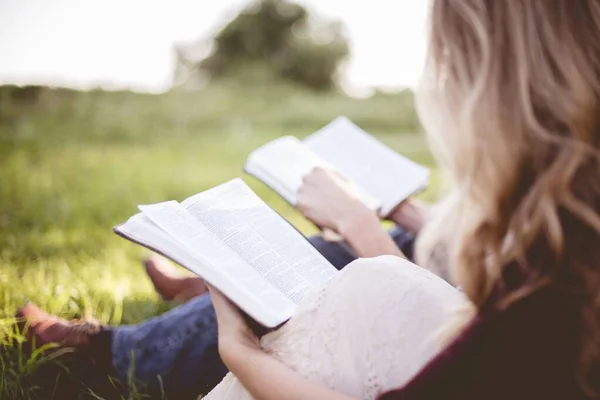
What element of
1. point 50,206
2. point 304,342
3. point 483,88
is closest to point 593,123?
point 483,88

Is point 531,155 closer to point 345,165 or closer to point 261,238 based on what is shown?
point 261,238

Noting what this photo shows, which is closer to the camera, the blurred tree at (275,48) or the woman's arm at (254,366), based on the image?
the woman's arm at (254,366)

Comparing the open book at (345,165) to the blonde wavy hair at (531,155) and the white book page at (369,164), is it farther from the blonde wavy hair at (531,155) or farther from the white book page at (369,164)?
the blonde wavy hair at (531,155)

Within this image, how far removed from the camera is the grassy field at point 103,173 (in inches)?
72.9

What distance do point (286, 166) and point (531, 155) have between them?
3.00ft

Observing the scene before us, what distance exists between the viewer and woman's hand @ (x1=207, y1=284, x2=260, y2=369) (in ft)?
3.21

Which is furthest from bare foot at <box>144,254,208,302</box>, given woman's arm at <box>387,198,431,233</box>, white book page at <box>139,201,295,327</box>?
white book page at <box>139,201,295,327</box>

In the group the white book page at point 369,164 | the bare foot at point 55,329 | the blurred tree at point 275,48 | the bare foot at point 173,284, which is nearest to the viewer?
the bare foot at point 55,329

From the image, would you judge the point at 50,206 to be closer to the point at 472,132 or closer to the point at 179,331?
the point at 179,331

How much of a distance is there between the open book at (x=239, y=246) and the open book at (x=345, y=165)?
0.28 m

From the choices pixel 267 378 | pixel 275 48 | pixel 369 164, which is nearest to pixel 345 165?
pixel 369 164

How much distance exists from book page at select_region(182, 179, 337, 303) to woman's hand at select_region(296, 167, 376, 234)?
19 centimetres

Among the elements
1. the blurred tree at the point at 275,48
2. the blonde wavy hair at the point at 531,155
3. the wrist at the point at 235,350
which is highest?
the blonde wavy hair at the point at 531,155

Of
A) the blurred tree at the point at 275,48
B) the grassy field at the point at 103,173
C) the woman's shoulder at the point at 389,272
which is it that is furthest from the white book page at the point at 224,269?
the blurred tree at the point at 275,48
